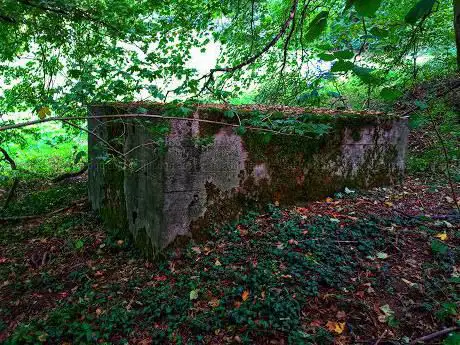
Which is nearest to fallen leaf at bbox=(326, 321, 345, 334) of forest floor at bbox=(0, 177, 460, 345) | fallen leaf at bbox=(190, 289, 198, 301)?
forest floor at bbox=(0, 177, 460, 345)

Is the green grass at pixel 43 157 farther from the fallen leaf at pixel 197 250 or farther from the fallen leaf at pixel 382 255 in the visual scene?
the fallen leaf at pixel 382 255

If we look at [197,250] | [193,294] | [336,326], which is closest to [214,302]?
[193,294]

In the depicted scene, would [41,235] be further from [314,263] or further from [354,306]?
[354,306]

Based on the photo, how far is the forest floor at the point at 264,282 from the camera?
2.58 meters

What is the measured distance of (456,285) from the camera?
2.82 meters

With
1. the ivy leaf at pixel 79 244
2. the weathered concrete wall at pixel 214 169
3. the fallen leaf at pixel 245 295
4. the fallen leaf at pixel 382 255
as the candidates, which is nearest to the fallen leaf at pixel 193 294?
the fallen leaf at pixel 245 295

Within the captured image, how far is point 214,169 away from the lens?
3877 millimetres

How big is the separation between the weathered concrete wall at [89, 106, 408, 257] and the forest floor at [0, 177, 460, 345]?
0.88 ft

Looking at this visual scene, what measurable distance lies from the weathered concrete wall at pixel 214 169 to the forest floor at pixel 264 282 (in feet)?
0.88

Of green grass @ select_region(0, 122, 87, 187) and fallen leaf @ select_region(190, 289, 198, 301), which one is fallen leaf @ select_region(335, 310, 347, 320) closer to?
fallen leaf @ select_region(190, 289, 198, 301)

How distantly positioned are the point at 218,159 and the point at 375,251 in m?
2.08

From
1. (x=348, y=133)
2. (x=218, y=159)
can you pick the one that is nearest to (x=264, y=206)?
(x=218, y=159)

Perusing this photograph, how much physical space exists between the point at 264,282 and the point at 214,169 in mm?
1503

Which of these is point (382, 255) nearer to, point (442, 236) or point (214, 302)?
point (442, 236)
